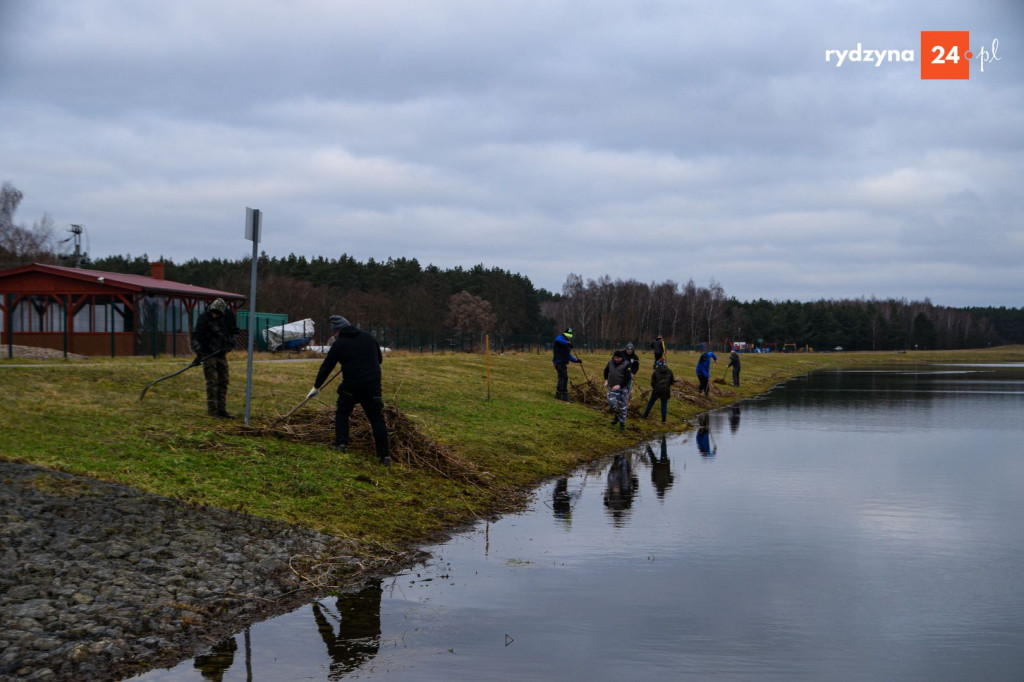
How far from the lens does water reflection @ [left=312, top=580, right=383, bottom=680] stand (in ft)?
21.3

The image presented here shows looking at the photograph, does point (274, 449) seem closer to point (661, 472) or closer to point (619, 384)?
point (661, 472)

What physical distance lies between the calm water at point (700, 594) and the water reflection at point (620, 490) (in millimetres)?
57

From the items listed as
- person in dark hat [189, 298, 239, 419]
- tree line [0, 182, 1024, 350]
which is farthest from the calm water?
tree line [0, 182, 1024, 350]

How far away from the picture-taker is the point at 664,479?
49.8 feet

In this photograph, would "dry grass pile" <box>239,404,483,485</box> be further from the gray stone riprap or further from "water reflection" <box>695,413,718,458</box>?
"water reflection" <box>695,413,718,458</box>

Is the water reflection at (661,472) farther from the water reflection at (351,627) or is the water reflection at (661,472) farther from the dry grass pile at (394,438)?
the water reflection at (351,627)

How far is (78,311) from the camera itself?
3688 centimetres

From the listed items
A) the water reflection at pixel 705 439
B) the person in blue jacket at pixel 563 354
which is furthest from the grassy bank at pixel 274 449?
the person in blue jacket at pixel 563 354

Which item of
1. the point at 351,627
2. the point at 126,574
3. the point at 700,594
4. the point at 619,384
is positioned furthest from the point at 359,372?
the point at 619,384

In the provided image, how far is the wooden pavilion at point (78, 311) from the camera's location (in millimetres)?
36250

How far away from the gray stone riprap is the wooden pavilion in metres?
28.0

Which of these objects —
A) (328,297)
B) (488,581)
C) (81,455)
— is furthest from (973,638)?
(328,297)

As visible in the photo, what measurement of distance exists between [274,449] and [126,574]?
18.2 feet

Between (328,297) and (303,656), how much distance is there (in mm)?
105305
